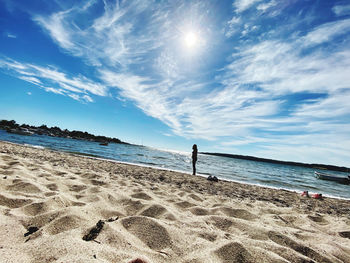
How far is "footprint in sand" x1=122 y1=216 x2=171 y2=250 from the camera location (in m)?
2.07

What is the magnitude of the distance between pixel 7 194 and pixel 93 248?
2.26 meters

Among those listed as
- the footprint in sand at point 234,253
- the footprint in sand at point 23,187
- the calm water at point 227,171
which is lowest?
the calm water at point 227,171

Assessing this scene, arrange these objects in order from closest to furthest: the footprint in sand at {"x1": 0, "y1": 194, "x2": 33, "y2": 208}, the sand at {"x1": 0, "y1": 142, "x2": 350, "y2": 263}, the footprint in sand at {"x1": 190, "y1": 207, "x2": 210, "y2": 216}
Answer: the sand at {"x1": 0, "y1": 142, "x2": 350, "y2": 263} → the footprint in sand at {"x1": 0, "y1": 194, "x2": 33, "y2": 208} → the footprint in sand at {"x1": 190, "y1": 207, "x2": 210, "y2": 216}

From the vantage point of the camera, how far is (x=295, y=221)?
371 cm

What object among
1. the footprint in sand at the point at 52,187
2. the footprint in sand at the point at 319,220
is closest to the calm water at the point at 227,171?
the footprint in sand at the point at 319,220

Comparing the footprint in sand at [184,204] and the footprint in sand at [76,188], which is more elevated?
the footprint in sand at [76,188]

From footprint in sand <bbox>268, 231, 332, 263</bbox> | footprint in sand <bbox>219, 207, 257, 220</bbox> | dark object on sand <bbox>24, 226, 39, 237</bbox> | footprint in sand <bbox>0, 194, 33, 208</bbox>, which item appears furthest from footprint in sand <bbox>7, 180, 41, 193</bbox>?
footprint in sand <bbox>268, 231, 332, 263</bbox>

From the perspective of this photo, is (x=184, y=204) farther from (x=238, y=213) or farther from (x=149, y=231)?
(x=149, y=231)

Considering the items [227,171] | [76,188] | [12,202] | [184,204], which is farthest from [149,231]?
[227,171]

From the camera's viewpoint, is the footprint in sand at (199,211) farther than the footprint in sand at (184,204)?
No

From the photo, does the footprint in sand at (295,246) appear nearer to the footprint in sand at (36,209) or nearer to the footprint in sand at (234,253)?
the footprint in sand at (234,253)

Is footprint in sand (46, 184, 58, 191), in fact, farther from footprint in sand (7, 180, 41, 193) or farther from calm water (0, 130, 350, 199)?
calm water (0, 130, 350, 199)

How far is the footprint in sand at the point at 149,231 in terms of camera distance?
2066 mm

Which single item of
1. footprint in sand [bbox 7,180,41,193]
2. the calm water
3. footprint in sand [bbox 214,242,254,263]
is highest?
footprint in sand [bbox 7,180,41,193]
